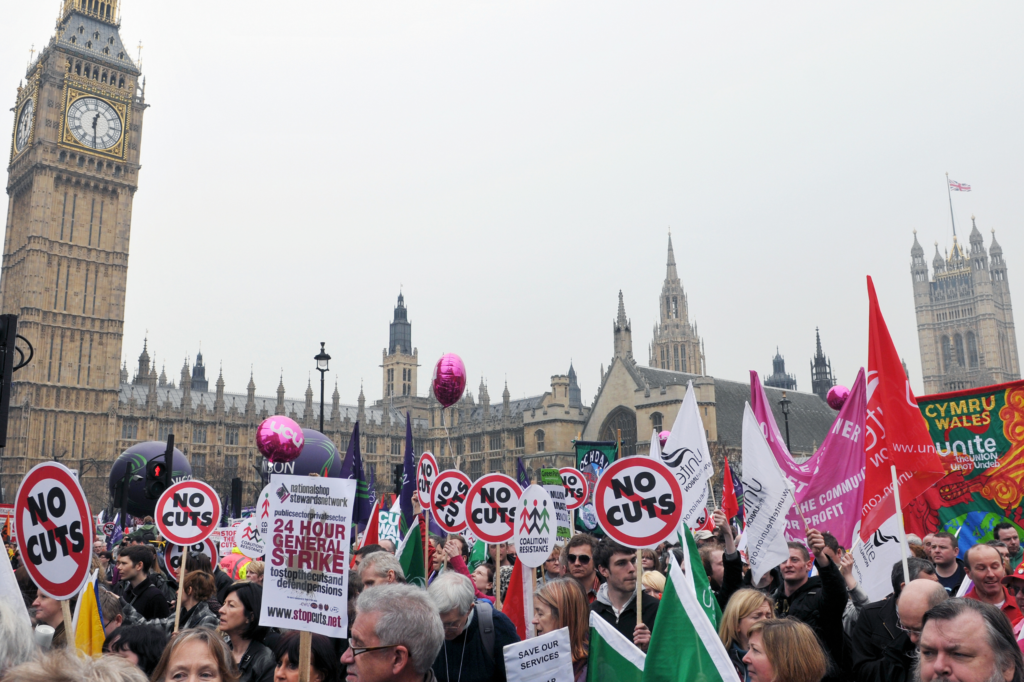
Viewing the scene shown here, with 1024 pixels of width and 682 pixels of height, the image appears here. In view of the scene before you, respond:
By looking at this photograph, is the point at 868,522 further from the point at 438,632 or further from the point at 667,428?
the point at 667,428

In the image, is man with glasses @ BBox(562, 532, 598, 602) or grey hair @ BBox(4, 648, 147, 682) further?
man with glasses @ BBox(562, 532, 598, 602)

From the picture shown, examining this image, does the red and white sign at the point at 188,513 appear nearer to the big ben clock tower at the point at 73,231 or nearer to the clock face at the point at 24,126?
the big ben clock tower at the point at 73,231

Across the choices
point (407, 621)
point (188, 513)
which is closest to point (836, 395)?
point (188, 513)

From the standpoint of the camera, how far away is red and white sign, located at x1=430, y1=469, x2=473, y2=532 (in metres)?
9.52

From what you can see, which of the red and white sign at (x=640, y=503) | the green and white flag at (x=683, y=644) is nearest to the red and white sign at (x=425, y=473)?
the red and white sign at (x=640, y=503)

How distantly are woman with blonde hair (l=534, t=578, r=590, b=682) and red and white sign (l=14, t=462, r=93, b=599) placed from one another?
245 centimetres

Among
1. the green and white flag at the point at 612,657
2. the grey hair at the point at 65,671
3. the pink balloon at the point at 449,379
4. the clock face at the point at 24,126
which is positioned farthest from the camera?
the clock face at the point at 24,126

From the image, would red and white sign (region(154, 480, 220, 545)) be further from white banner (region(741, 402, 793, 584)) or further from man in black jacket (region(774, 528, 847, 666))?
man in black jacket (region(774, 528, 847, 666))

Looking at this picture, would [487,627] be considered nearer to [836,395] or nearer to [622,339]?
[836,395]

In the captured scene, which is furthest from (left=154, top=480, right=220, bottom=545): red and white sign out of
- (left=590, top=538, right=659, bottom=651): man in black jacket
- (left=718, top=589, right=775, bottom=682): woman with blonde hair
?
(left=718, top=589, right=775, bottom=682): woman with blonde hair

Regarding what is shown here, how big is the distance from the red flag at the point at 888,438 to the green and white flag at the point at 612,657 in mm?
2951

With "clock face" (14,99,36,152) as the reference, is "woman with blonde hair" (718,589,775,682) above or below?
below

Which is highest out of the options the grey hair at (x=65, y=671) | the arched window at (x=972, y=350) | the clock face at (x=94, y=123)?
the clock face at (x=94, y=123)

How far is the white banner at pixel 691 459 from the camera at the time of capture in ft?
27.3
